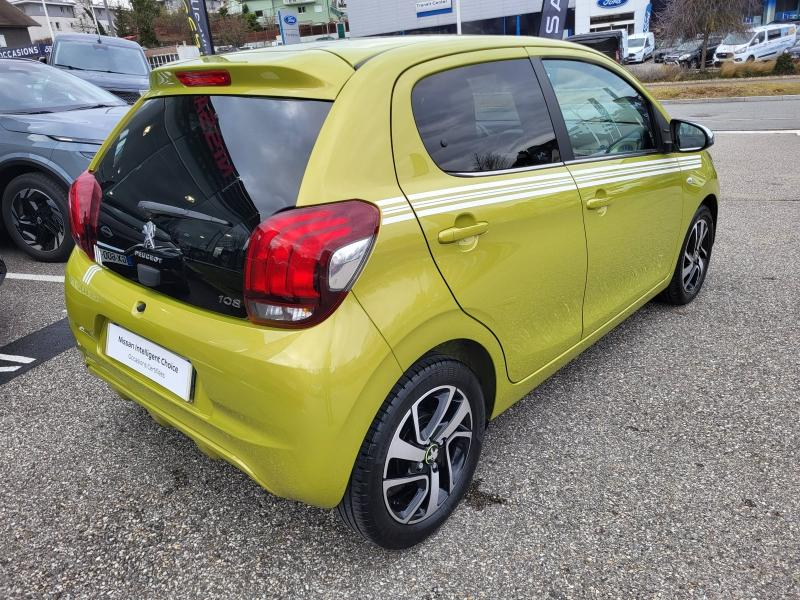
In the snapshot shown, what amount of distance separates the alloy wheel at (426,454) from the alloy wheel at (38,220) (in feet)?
14.2

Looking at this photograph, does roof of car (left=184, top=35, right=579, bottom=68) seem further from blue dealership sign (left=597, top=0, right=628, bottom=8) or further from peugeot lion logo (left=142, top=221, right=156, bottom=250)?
blue dealership sign (left=597, top=0, right=628, bottom=8)

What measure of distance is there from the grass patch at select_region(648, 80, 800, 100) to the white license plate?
20.2 meters

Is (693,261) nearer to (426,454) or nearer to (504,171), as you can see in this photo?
(504,171)

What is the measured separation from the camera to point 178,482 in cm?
239

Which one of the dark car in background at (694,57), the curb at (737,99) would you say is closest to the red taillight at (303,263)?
the curb at (737,99)

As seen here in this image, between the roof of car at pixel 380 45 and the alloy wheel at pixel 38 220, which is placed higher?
the roof of car at pixel 380 45

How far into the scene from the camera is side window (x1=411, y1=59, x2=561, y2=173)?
197 cm

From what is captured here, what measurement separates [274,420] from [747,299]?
11.7ft

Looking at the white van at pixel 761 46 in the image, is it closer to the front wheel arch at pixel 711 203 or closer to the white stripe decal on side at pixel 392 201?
the front wheel arch at pixel 711 203

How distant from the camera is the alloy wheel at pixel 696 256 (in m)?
3.76

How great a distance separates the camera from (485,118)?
7.18 ft

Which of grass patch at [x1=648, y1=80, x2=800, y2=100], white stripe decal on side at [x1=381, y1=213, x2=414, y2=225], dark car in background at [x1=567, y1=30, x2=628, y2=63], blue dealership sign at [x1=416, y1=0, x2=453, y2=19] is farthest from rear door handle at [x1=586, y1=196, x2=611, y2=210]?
blue dealership sign at [x1=416, y1=0, x2=453, y2=19]

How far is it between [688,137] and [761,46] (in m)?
30.3

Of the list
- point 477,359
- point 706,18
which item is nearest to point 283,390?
point 477,359
